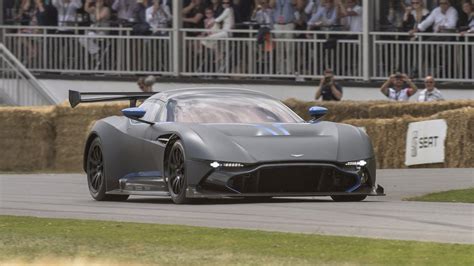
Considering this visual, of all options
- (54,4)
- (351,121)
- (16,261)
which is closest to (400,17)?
(351,121)

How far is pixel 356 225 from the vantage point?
12109 mm

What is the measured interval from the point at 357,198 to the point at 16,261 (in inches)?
227

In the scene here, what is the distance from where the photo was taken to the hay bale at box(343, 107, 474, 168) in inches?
854

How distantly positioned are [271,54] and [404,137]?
297 inches

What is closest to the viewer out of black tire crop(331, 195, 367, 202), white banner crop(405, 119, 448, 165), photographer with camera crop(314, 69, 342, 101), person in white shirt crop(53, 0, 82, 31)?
black tire crop(331, 195, 367, 202)

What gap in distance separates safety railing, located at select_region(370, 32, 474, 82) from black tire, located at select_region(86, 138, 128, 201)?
11535 millimetres

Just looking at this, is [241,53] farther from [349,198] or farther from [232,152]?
[232,152]

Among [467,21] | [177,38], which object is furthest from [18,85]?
[467,21]

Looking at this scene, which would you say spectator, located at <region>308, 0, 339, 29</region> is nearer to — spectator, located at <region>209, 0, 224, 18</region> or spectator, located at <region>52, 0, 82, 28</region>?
spectator, located at <region>209, 0, 224, 18</region>

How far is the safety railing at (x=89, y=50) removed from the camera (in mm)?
31562

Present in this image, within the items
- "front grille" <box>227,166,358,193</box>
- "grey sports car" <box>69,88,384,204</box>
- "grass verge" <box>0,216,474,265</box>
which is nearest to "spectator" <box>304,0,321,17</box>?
"grey sports car" <box>69,88,384,204</box>

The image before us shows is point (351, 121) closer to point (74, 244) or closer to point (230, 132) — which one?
point (230, 132)

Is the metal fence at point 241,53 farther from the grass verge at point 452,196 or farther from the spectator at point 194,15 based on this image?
the grass verge at point 452,196

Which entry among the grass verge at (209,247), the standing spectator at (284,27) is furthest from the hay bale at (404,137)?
the grass verge at (209,247)
